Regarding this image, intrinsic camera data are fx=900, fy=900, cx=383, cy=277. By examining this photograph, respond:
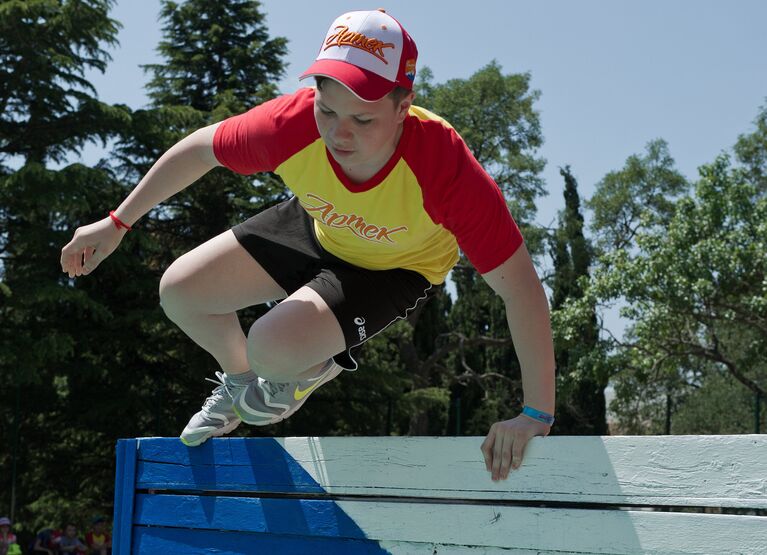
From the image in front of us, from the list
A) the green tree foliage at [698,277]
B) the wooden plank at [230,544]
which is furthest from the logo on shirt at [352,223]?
the green tree foliage at [698,277]

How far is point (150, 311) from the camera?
14359mm

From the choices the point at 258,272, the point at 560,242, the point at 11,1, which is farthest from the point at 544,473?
the point at 560,242

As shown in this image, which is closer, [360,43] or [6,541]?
[360,43]

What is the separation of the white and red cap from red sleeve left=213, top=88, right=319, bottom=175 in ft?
0.72

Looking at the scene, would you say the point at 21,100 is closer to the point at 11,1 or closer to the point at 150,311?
the point at 11,1

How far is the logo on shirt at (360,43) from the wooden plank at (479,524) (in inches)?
47.7

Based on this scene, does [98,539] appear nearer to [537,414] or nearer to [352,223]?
[352,223]

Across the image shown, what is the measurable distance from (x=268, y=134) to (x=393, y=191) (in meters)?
0.43

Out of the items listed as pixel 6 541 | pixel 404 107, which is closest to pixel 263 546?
pixel 404 107

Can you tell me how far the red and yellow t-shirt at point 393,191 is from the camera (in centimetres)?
243

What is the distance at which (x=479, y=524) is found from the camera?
2201mm

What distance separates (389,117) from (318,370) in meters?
0.96

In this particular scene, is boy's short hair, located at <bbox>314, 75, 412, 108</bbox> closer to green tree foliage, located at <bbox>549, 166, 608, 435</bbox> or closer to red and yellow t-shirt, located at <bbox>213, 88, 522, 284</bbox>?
red and yellow t-shirt, located at <bbox>213, 88, 522, 284</bbox>

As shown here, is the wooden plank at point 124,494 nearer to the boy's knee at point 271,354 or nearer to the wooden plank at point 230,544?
the wooden plank at point 230,544
